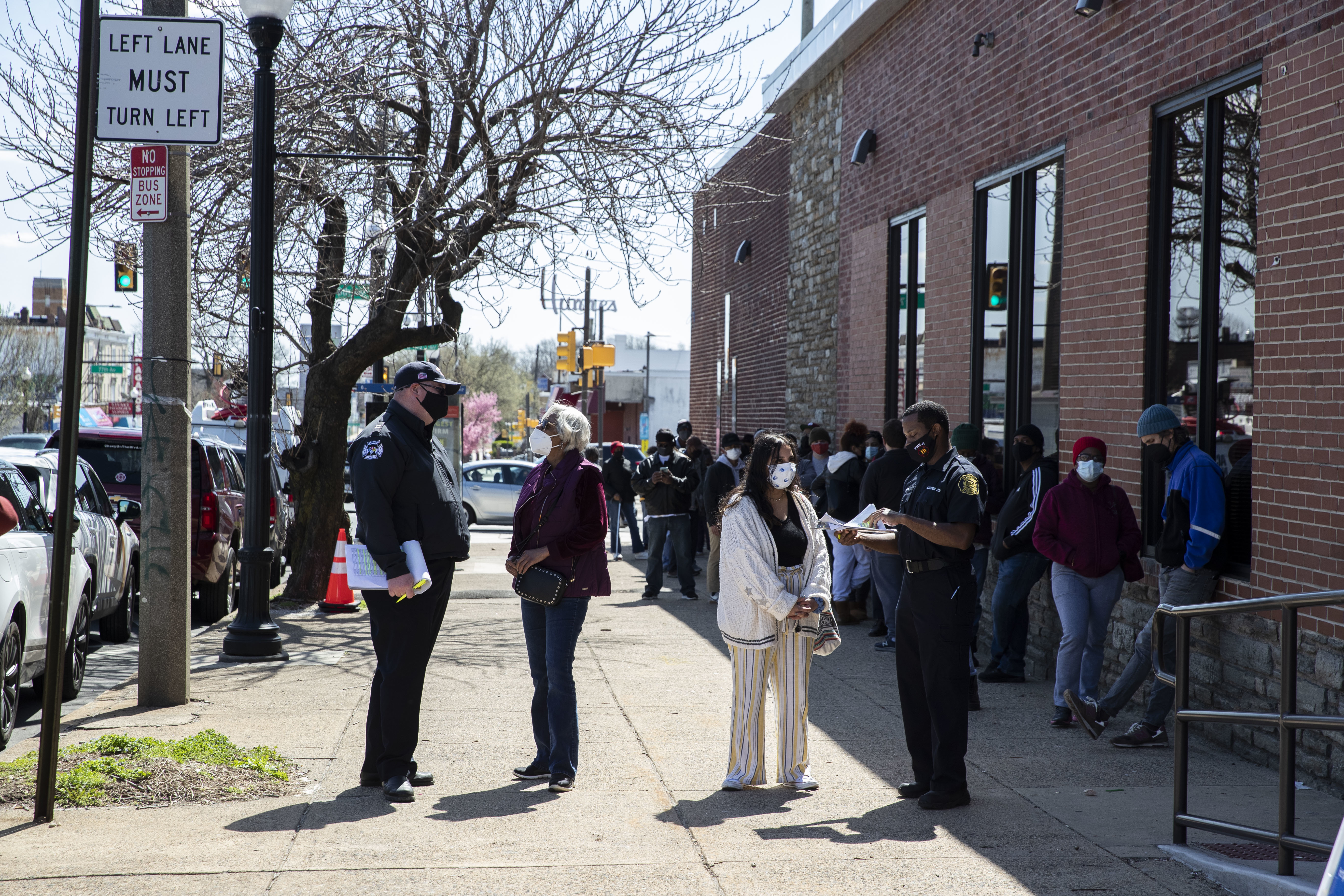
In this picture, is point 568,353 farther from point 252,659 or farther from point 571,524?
point 571,524

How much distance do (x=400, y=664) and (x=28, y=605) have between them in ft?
9.75

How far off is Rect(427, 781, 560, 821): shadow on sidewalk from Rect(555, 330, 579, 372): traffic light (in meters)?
23.2

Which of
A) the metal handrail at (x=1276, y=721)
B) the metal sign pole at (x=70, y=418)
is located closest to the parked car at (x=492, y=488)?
the metal sign pole at (x=70, y=418)

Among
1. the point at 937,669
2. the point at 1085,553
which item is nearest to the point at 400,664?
the point at 937,669

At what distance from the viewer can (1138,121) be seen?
834 centimetres

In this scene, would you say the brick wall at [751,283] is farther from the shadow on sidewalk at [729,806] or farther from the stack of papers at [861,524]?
the shadow on sidewalk at [729,806]

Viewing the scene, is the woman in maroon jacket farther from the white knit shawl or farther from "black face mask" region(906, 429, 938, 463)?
the white knit shawl

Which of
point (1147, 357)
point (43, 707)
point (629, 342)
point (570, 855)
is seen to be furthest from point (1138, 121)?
point (629, 342)

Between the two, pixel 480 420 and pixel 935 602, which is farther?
pixel 480 420

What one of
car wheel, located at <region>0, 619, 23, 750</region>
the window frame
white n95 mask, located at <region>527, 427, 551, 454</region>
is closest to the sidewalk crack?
white n95 mask, located at <region>527, 427, 551, 454</region>

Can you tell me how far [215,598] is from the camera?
12.1m

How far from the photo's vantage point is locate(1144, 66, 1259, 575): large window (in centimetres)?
731

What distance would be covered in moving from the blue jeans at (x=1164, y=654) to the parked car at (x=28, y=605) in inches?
232

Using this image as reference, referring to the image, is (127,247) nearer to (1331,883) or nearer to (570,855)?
(570,855)
